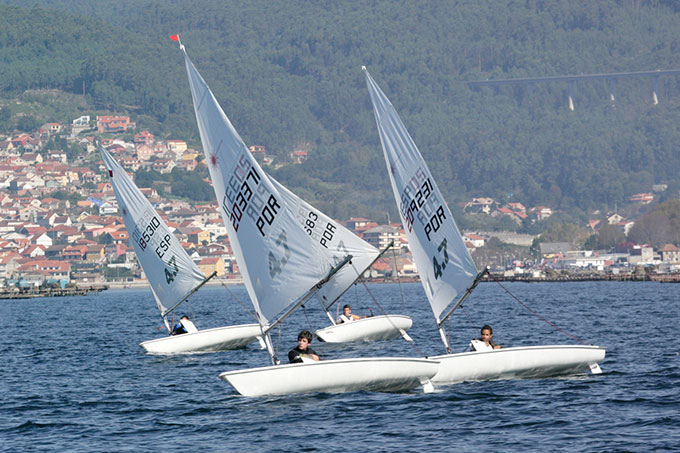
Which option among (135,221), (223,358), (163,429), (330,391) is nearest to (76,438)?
(163,429)

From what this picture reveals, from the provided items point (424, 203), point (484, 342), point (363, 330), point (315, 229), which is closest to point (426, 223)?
point (424, 203)

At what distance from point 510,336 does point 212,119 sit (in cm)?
2458

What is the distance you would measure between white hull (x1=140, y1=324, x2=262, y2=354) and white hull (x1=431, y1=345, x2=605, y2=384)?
47.5ft

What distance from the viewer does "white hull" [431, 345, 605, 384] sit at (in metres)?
28.3

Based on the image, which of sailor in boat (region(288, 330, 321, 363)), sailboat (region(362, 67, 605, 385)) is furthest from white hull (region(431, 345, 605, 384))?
sailor in boat (region(288, 330, 321, 363))

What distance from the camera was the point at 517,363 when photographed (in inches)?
1138

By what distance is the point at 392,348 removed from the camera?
4219cm

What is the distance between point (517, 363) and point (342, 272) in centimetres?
2084

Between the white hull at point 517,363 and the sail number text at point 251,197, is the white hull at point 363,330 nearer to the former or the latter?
the white hull at point 517,363

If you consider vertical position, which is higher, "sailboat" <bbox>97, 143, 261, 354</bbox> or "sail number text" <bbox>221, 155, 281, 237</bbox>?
"sailboat" <bbox>97, 143, 261, 354</bbox>

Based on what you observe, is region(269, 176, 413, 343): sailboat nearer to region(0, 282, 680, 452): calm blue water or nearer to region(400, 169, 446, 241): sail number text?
region(0, 282, 680, 452): calm blue water

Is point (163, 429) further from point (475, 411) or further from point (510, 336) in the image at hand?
point (510, 336)

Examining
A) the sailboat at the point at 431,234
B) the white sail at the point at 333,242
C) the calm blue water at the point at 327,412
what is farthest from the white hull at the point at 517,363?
the white sail at the point at 333,242

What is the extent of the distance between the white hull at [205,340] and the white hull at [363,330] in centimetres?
281
